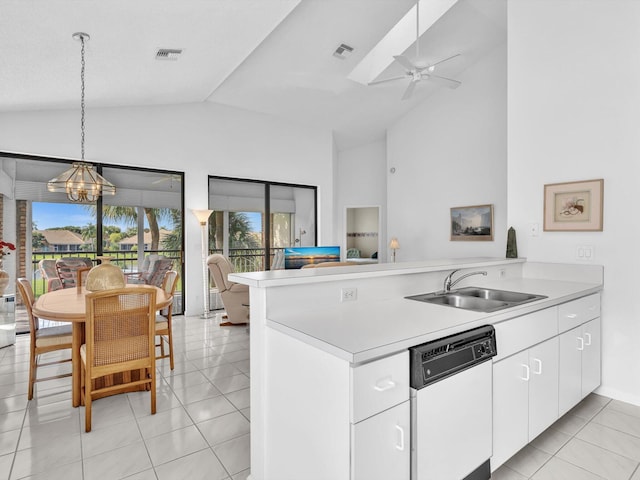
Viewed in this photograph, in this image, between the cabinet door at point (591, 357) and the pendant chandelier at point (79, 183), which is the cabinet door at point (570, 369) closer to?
the cabinet door at point (591, 357)

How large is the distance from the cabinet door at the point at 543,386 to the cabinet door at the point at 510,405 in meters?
0.06

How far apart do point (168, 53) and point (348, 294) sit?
307cm

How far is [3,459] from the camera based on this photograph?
1975 millimetres

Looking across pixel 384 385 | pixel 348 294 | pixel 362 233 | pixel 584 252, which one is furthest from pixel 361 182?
pixel 384 385

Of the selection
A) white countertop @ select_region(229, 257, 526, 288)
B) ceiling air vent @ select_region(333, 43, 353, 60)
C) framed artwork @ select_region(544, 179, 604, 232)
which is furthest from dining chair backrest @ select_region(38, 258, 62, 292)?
framed artwork @ select_region(544, 179, 604, 232)

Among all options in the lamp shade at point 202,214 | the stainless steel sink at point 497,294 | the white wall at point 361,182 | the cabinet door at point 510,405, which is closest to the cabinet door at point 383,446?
the cabinet door at point 510,405

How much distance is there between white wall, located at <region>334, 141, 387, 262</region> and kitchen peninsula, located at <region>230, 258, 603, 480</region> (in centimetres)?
537

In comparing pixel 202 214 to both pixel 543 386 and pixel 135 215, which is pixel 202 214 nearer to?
pixel 135 215

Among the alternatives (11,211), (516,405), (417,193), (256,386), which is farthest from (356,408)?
(417,193)

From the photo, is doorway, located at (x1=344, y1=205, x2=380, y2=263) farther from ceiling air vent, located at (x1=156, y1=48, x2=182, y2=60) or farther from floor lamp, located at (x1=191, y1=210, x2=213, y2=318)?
ceiling air vent, located at (x1=156, y1=48, x2=182, y2=60)

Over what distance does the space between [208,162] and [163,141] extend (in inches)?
27.6

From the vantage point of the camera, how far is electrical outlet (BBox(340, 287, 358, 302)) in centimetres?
192

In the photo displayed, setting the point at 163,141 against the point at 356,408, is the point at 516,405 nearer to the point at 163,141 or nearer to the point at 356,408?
the point at 356,408

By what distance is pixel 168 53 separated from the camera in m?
3.49
